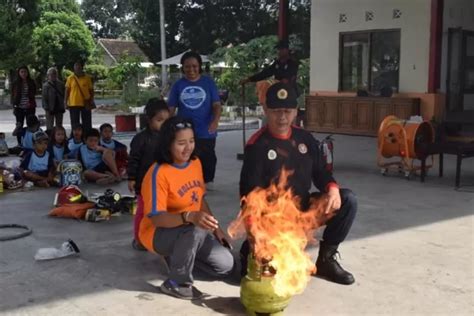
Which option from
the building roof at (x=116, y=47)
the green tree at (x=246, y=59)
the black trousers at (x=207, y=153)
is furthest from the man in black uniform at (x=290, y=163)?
the building roof at (x=116, y=47)

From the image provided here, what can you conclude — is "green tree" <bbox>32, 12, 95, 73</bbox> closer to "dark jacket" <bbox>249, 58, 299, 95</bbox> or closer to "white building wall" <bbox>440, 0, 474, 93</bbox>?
"white building wall" <bbox>440, 0, 474, 93</bbox>

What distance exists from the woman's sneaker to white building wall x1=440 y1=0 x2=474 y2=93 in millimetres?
10468

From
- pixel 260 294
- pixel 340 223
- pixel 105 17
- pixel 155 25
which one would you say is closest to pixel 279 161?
pixel 340 223

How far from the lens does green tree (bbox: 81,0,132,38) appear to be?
222 feet

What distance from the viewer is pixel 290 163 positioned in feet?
12.5

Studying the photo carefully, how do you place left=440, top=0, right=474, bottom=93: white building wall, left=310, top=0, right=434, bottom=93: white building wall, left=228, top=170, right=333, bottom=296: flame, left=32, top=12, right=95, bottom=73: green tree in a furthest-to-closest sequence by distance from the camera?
left=32, top=12, right=95, bottom=73: green tree < left=440, top=0, right=474, bottom=93: white building wall < left=310, top=0, right=434, bottom=93: white building wall < left=228, top=170, right=333, bottom=296: flame

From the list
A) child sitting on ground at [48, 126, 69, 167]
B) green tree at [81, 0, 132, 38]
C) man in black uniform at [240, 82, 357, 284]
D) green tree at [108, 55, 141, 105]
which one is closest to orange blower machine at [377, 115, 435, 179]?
man in black uniform at [240, 82, 357, 284]

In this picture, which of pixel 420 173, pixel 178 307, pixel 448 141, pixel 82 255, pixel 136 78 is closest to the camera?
pixel 178 307

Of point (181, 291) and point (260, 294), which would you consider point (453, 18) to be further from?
point (260, 294)

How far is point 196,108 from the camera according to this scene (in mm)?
6434

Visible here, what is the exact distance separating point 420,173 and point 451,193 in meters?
1.13

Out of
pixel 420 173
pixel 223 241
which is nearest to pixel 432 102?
pixel 420 173

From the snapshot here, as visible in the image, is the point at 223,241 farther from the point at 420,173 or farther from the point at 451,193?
the point at 420,173

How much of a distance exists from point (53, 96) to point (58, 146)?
4.15m
